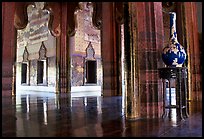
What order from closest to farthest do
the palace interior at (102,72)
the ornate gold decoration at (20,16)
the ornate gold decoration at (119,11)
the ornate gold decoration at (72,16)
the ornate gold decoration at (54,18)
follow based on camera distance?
1. the palace interior at (102,72)
2. the ornate gold decoration at (119,11)
3. the ornate gold decoration at (20,16)
4. the ornate gold decoration at (54,18)
5. the ornate gold decoration at (72,16)

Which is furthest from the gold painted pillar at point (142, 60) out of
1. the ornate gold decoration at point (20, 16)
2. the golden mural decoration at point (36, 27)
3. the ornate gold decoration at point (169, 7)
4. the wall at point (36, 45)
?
the golden mural decoration at point (36, 27)

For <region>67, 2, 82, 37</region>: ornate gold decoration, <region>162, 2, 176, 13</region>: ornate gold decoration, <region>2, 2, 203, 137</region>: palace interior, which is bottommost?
<region>2, 2, 203, 137</region>: palace interior

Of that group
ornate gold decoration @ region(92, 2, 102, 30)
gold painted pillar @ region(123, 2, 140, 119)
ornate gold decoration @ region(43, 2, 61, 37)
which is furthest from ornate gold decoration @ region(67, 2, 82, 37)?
gold painted pillar @ region(123, 2, 140, 119)

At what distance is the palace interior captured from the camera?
326 cm

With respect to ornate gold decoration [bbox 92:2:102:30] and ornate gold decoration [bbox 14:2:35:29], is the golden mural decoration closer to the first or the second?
ornate gold decoration [bbox 14:2:35:29]

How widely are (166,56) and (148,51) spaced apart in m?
0.32

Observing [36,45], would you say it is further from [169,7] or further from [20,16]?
[169,7]

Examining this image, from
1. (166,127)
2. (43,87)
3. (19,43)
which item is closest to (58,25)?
(43,87)

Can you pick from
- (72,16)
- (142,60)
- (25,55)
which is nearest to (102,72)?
(72,16)

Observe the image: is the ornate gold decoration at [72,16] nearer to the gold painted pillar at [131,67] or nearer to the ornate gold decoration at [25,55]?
the ornate gold decoration at [25,55]

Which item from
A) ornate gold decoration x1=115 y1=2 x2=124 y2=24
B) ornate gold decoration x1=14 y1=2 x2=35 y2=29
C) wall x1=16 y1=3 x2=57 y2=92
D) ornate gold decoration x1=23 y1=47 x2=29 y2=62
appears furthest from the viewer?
ornate gold decoration x1=23 y1=47 x2=29 y2=62

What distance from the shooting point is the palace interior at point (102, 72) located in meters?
3.26

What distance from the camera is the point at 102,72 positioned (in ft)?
29.1

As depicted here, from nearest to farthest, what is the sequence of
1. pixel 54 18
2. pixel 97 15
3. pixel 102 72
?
pixel 102 72 → pixel 97 15 → pixel 54 18
